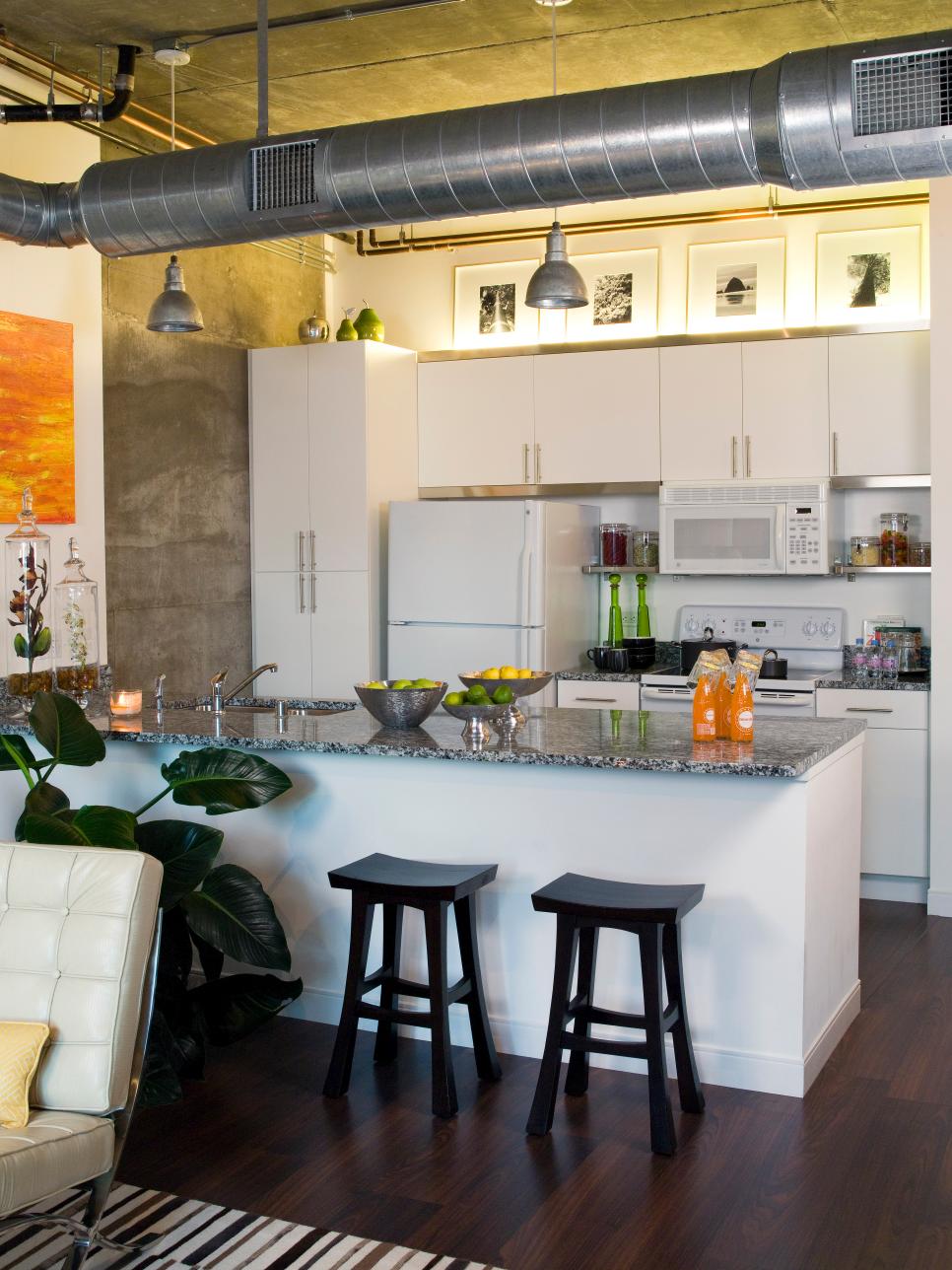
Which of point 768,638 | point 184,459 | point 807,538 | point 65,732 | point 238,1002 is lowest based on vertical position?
point 238,1002

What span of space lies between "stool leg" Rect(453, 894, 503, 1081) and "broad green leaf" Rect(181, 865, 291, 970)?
472 mm

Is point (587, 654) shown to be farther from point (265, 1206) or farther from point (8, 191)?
point (265, 1206)

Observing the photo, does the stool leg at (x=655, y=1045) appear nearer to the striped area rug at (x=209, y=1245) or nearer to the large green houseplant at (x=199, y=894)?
the striped area rug at (x=209, y=1245)

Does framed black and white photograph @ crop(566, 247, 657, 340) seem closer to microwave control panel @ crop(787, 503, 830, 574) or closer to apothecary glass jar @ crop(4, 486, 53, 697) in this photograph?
microwave control panel @ crop(787, 503, 830, 574)

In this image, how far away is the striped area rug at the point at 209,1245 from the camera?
2.59 metres

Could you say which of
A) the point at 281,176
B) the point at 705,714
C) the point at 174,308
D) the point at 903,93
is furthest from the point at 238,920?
the point at 903,93

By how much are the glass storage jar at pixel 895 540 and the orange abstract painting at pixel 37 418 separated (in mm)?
Result: 3465

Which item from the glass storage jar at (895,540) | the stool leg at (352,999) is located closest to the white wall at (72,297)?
the stool leg at (352,999)

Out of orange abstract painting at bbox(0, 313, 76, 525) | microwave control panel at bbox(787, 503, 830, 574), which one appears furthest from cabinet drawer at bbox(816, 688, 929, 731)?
orange abstract painting at bbox(0, 313, 76, 525)

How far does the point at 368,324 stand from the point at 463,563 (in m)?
1.30

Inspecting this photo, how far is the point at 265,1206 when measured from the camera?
2.82m

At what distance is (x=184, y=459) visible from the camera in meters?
6.03

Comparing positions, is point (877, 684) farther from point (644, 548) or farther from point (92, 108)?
point (92, 108)

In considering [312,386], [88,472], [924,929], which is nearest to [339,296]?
[312,386]
